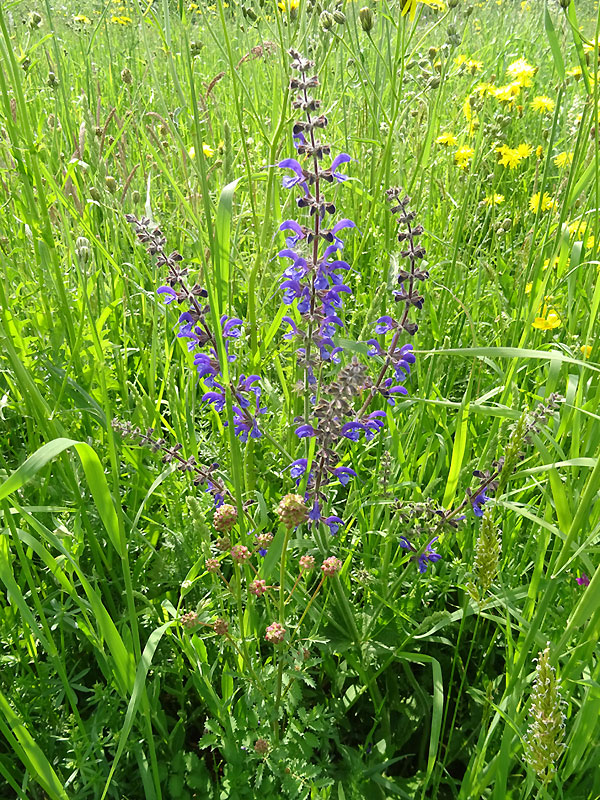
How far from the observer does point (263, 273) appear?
1.72m

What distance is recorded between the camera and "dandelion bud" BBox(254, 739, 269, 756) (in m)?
1.13

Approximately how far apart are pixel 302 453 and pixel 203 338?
0.39 m

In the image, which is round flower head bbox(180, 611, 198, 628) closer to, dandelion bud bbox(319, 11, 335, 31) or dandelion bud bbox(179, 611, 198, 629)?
dandelion bud bbox(179, 611, 198, 629)

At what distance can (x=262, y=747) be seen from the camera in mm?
1129

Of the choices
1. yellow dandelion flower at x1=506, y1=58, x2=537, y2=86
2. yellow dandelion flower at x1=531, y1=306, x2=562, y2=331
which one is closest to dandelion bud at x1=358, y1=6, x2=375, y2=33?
yellow dandelion flower at x1=531, y1=306, x2=562, y2=331

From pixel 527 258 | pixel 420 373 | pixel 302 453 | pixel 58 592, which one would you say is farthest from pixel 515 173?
pixel 58 592

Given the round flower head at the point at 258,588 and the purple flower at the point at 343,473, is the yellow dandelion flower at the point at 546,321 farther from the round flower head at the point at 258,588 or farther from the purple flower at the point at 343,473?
the round flower head at the point at 258,588

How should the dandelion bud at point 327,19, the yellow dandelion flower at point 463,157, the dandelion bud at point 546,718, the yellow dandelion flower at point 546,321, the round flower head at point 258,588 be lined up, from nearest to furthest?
1. the dandelion bud at point 546,718
2. the round flower head at point 258,588
3. the dandelion bud at point 327,19
4. the yellow dandelion flower at point 546,321
5. the yellow dandelion flower at point 463,157

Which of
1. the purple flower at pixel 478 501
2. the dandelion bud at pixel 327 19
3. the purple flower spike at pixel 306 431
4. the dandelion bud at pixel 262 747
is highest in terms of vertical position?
the dandelion bud at pixel 327 19

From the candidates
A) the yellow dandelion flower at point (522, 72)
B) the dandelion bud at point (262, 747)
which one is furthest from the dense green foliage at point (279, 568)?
the yellow dandelion flower at point (522, 72)

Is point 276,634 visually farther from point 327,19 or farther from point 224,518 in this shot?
point 327,19

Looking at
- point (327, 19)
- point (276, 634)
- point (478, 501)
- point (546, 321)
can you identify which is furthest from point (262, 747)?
point (327, 19)

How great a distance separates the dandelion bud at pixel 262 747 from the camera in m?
1.13

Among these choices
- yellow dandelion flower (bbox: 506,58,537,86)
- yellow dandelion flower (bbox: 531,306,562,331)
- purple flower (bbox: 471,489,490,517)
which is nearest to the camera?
purple flower (bbox: 471,489,490,517)
